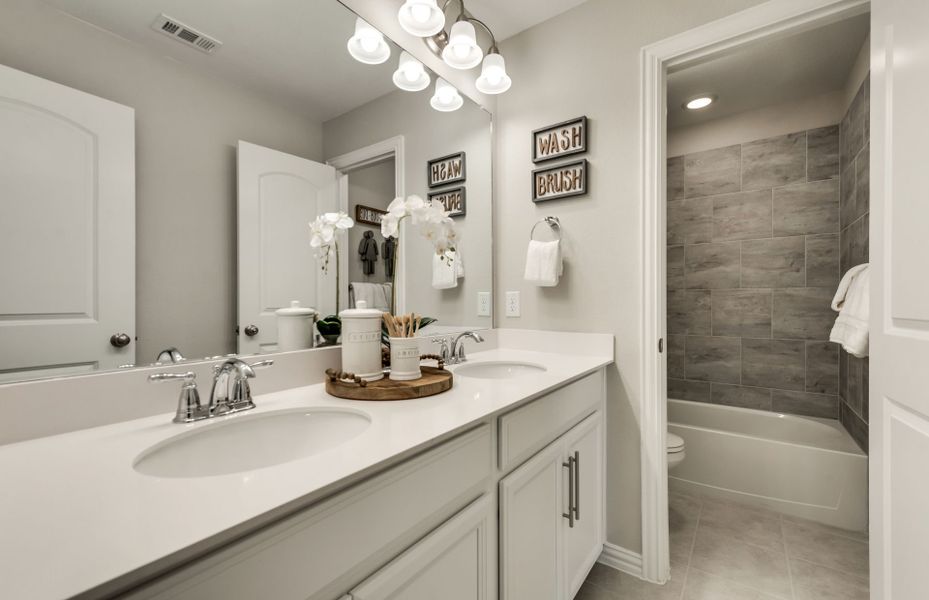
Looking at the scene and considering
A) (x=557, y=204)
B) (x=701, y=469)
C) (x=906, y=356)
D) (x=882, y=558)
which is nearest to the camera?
(x=906, y=356)

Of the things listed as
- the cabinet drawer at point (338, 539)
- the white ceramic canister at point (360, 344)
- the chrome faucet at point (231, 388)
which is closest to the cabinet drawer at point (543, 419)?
the cabinet drawer at point (338, 539)

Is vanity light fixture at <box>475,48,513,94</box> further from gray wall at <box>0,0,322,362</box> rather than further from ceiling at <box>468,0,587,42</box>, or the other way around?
gray wall at <box>0,0,322,362</box>

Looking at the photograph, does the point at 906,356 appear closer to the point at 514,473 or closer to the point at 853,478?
the point at 514,473

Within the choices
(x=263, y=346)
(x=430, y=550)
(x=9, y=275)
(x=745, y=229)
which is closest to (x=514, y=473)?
(x=430, y=550)

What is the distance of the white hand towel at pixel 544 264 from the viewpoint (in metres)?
1.70

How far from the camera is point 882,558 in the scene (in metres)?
1.07

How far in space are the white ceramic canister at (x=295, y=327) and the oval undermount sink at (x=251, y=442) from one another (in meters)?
0.29

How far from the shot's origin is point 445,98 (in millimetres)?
1721

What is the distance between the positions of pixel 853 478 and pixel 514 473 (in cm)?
199

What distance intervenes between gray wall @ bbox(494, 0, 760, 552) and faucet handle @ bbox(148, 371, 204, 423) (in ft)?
4.49

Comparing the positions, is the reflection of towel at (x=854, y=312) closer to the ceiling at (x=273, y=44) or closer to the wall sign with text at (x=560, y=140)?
the wall sign with text at (x=560, y=140)

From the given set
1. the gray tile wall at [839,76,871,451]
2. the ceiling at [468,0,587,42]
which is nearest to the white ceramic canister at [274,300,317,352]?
the ceiling at [468,0,587,42]

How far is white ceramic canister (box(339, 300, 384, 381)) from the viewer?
1.10 metres

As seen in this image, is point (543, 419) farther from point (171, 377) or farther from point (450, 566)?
point (171, 377)
